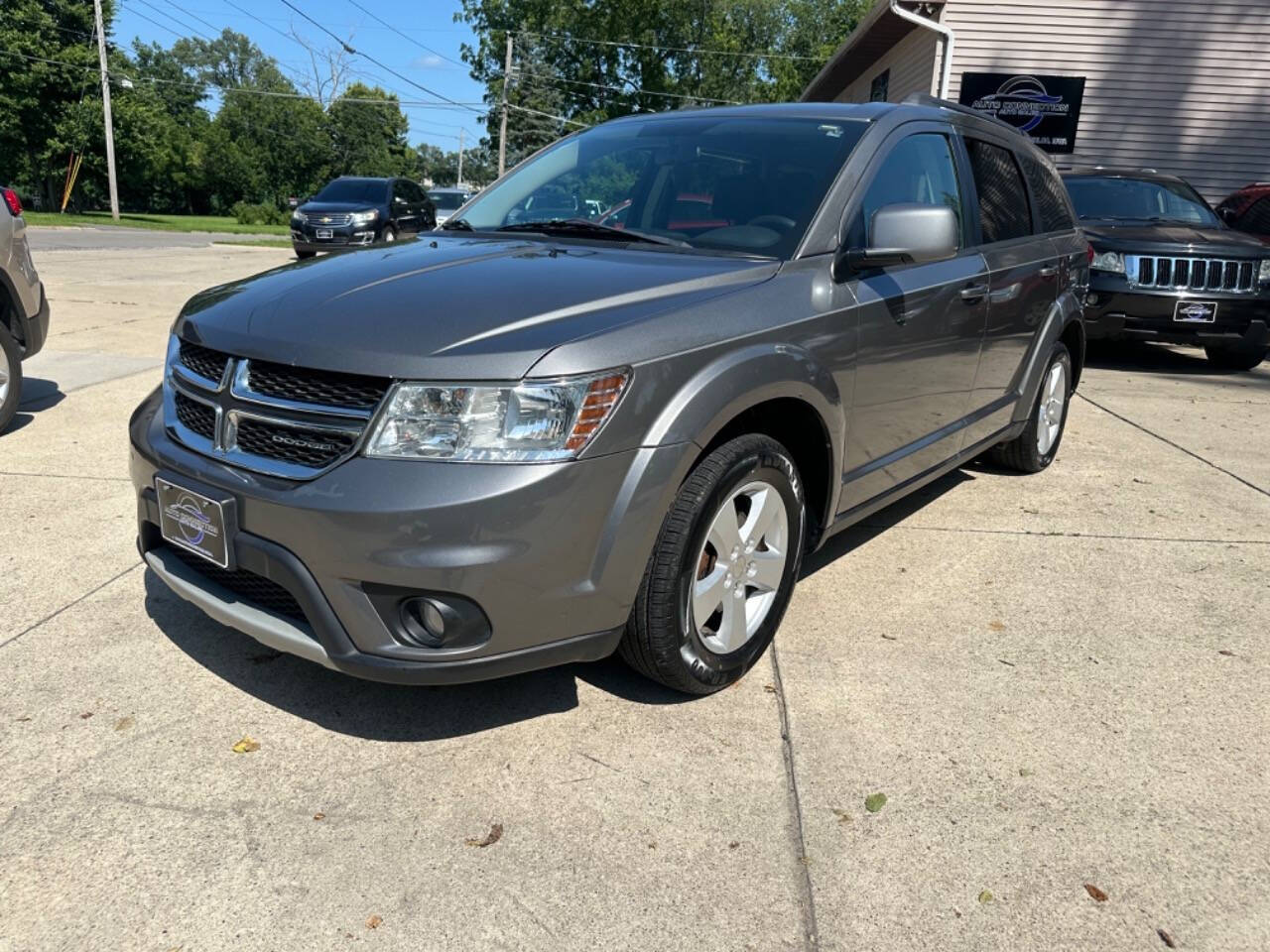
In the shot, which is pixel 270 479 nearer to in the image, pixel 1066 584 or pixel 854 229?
pixel 854 229

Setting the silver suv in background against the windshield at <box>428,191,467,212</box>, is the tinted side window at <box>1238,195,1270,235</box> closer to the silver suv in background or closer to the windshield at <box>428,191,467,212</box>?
the silver suv in background

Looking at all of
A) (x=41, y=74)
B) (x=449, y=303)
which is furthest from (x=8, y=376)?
(x=41, y=74)

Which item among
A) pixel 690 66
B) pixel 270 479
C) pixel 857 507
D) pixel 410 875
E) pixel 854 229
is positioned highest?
pixel 690 66

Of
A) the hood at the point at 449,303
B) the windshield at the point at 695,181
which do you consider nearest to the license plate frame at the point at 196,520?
the hood at the point at 449,303

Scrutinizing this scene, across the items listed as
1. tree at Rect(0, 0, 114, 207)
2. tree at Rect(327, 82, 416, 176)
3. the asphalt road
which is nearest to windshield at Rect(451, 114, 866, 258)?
the asphalt road

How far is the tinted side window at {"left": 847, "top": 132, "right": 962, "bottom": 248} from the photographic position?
11.2 feet

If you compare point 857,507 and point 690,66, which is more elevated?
point 690,66

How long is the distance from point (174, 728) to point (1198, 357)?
10513mm

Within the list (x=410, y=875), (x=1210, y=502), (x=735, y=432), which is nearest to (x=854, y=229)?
(x=735, y=432)

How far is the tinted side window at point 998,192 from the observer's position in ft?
14.2

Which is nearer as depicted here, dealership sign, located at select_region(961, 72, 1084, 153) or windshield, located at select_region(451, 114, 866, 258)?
windshield, located at select_region(451, 114, 866, 258)

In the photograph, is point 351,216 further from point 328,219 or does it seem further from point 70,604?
point 70,604

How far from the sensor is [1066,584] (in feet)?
13.0

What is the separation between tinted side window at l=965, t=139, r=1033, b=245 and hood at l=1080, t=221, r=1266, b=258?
4.34m
